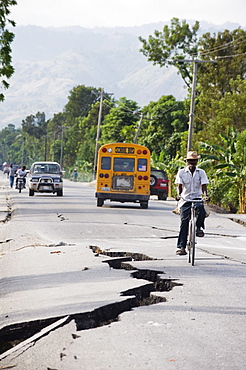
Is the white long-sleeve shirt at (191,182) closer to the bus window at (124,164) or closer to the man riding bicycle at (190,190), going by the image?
the man riding bicycle at (190,190)

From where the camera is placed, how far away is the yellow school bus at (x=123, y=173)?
25594mm

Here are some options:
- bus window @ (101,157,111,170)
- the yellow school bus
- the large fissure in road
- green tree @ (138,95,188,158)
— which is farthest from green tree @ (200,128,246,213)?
green tree @ (138,95,188,158)

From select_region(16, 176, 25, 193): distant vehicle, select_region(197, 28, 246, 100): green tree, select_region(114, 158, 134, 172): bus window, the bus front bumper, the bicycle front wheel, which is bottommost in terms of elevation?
the bicycle front wheel

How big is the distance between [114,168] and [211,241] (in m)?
11.2

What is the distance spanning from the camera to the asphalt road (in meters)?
5.43

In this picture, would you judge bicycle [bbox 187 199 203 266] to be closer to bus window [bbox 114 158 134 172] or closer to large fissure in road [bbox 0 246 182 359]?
large fissure in road [bbox 0 246 182 359]

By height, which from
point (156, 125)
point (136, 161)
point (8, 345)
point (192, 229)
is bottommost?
point (8, 345)

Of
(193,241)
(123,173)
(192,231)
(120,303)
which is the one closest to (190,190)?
(192,231)

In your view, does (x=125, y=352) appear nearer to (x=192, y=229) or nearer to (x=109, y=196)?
(x=192, y=229)

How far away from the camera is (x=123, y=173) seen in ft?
84.7

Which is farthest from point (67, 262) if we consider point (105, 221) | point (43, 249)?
point (105, 221)

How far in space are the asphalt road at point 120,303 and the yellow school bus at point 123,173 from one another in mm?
10395

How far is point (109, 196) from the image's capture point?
25469 millimetres

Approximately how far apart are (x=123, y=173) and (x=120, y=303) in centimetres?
1849
